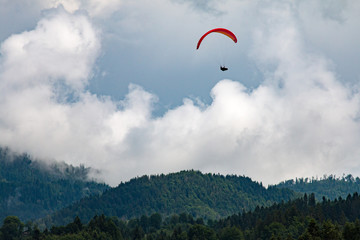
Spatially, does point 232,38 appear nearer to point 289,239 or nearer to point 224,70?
point 224,70

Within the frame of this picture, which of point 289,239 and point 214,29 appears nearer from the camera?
point 289,239

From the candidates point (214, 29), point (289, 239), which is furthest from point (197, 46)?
point (289, 239)

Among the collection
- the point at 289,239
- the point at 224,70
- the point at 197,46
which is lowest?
the point at 289,239

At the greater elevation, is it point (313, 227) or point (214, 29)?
point (214, 29)

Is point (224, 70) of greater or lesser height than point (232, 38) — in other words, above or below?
below

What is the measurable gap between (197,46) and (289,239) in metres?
51.9

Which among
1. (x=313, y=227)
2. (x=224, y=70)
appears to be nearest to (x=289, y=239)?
(x=313, y=227)

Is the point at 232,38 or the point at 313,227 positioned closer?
the point at 313,227

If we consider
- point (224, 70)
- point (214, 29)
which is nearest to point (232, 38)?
point (214, 29)

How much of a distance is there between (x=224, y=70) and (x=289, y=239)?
43.2 metres

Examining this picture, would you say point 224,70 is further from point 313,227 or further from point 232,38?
point 313,227

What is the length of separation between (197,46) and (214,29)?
9067 mm

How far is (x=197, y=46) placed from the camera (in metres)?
161

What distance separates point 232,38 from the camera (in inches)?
6521
